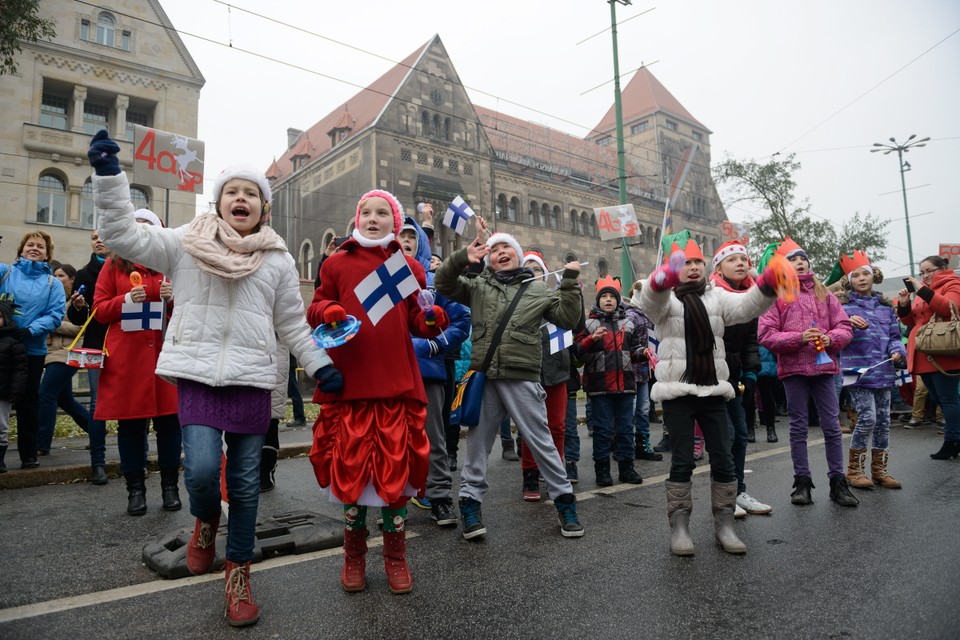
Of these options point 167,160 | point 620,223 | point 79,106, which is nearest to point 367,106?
point 79,106

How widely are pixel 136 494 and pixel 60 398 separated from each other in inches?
113

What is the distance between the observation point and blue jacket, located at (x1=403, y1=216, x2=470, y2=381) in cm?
465

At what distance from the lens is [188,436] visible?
2.95 meters

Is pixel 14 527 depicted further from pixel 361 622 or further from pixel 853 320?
pixel 853 320

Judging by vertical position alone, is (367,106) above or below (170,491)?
above

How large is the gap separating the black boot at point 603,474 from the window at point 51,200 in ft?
88.0

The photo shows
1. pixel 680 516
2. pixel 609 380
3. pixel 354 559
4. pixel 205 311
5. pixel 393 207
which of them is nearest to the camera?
pixel 205 311

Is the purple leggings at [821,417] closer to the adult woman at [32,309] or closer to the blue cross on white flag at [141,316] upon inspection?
the blue cross on white flag at [141,316]

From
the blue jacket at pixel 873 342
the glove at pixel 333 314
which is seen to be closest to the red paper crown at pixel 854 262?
the blue jacket at pixel 873 342

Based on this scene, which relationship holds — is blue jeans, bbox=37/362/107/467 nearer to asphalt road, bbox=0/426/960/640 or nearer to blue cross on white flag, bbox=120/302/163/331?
asphalt road, bbox=0/426/960/640

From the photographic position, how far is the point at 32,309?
6.29 meters

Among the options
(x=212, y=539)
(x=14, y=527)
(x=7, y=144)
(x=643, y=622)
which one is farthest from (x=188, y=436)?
(x=7, y=144)

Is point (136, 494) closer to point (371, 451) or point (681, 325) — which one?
point (371, 451)

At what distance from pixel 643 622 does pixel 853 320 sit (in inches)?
167
